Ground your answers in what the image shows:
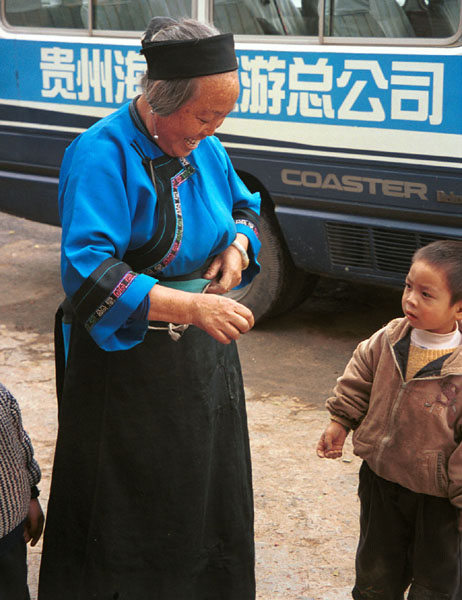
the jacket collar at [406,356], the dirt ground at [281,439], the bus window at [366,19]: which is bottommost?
the dirt ground at [281,439]

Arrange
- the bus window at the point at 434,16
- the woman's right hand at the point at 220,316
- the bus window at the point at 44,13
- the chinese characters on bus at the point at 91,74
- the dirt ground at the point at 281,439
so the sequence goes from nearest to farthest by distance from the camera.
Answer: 1. the woman's right hand at the point at 220,316
2. the dirt ground at the point at 281,439
3. the bus window at the point at 434,16
4. the chinese characters on bus at the point at 91,74
5. the bus window at the point at 44,13

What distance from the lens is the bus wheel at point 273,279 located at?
5141 millimetres

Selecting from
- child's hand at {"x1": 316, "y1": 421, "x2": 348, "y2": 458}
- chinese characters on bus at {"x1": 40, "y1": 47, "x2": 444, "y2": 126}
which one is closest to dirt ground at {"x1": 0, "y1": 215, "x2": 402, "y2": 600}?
child's hand at {"x1": 316, "y1": 421, "x2": 348, "y2": 458}

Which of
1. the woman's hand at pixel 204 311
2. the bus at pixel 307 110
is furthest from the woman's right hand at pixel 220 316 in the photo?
the bus at pixel 307 110

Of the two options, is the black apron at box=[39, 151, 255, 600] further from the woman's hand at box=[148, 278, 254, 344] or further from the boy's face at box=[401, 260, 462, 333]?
the boy's face at box=[401, 260, 462, 333]

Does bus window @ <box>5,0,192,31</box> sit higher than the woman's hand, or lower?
higher

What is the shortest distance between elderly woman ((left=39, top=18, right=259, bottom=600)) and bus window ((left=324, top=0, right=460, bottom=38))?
228 cm

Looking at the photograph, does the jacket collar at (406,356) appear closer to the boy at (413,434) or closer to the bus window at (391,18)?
the boy at (413,434)

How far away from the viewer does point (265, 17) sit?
483cm

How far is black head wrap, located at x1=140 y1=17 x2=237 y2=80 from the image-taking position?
2.02 metres

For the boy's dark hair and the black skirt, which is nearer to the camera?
the boy's dark hair

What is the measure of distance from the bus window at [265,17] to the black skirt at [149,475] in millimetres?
2689

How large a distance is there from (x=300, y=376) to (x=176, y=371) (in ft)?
8.09

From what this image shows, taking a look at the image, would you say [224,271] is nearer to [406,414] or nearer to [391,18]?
[406,414]
